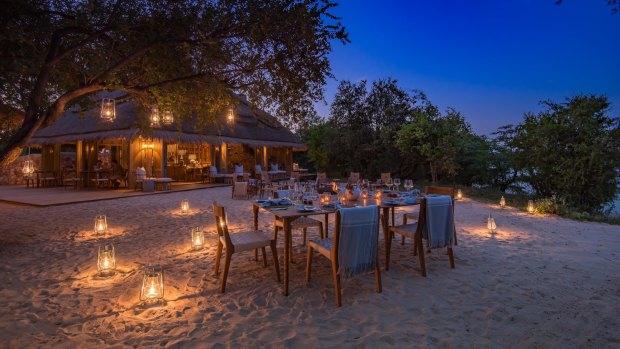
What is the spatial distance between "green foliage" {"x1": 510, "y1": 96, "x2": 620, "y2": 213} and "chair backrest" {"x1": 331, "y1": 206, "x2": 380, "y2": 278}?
9.47 meters

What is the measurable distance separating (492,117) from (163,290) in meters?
59.7

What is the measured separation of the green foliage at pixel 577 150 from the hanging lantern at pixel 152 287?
11.4 meters

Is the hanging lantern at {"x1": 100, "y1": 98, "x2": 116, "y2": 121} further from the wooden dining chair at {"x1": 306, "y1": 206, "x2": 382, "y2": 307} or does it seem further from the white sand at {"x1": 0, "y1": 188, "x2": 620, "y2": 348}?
the wooden dining chair at {"x1": 306, "y1": 206, "x2": 382, "y2": 307}

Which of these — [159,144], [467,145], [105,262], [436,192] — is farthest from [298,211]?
[467,145]

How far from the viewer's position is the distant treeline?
9922 millimetres

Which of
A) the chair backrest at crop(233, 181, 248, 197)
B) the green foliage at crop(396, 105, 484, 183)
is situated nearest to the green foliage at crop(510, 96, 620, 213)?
the green foliage at crop(396, 105, 484, 183)

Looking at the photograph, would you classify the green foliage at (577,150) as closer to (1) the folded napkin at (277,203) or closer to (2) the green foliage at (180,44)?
(2) the green foliage at (180,44)

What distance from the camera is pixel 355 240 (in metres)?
3.45

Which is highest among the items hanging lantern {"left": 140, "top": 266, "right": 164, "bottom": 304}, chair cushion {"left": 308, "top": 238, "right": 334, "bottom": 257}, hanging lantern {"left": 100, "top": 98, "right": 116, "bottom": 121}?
hanging lantern {"left": 100, "top": 98, "right": 116, "bottom": 121}

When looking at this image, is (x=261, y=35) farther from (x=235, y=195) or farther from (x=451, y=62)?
(x=451, y=62)

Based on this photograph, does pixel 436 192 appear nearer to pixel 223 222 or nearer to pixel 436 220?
pixel 436 220

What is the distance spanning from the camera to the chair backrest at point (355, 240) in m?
3.38

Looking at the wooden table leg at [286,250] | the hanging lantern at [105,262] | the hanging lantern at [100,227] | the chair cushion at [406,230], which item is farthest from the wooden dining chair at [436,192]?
the hanging lantern at [100,227]

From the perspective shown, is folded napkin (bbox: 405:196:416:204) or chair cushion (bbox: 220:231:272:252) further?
folded napkin (bbox: 405:196:416:204)
